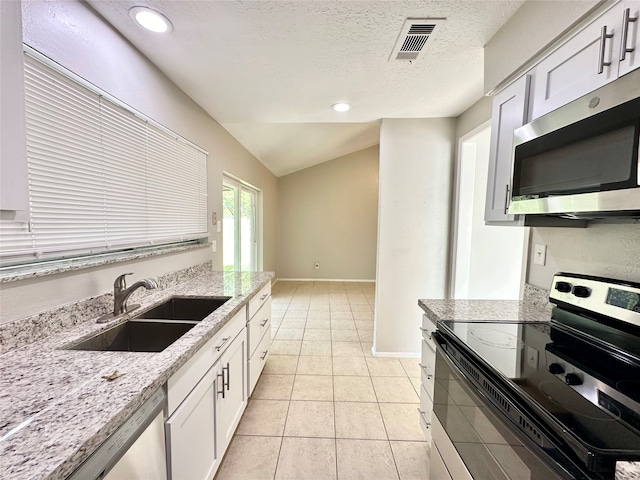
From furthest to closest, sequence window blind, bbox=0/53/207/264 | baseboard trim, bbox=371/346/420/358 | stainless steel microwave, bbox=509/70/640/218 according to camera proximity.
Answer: baseboard trim, bbox=371/346/420/358 → window blind, bbox=0/53/207/264 → stainless steel microwave, bbox=509/70/640/218

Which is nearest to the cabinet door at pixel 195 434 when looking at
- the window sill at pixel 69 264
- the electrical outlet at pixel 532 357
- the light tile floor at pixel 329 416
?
the light tile floor at pixel 329 416

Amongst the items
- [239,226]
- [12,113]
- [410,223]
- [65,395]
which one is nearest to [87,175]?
[12,113]

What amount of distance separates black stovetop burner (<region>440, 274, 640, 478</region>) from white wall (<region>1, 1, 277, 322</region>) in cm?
176

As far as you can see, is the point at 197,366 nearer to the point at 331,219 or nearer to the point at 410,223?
the point at 410,223

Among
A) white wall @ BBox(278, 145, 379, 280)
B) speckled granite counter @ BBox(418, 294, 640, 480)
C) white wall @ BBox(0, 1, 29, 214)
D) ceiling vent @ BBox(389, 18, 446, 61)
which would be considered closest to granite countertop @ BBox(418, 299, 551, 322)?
speckled granite counter @ BBox(418, 294, 640, 480)

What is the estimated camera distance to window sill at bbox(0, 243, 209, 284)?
992mm

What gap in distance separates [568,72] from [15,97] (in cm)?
209

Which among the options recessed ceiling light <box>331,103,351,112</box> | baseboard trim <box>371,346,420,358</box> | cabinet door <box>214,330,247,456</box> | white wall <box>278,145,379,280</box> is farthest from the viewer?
white wall <box>278,145,379,280</box>

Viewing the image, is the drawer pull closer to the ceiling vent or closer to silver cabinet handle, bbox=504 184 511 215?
silver cabinet handle, bbox=504 184 511 215

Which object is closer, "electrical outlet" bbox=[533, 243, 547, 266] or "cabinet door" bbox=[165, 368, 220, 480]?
"cabinet door" bbox=[165, 368, 220, 480]

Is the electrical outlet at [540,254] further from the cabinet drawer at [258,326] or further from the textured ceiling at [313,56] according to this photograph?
the cabinet drawer at [258,326]

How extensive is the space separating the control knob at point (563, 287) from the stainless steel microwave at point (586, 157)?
46 centimetres

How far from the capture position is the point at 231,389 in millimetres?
1634

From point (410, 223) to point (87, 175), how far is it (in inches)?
102
